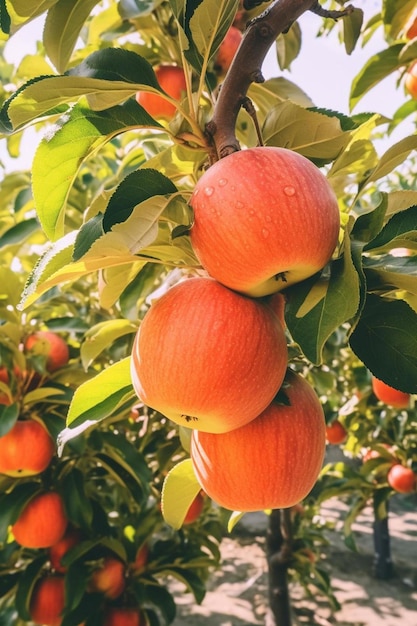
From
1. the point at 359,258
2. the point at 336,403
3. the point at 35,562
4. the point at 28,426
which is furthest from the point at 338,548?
the point at 359,258

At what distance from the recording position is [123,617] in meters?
1.82

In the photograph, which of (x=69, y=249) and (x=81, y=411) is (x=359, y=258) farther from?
(x=81, y=411)

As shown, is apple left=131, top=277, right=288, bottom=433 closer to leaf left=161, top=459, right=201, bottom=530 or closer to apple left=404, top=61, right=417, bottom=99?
leaf left=161, top=459, right=201, bottom=530

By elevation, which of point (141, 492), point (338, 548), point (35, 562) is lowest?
point (338, 548)

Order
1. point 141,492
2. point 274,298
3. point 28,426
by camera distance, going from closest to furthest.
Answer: point 274,298, point 28,426, point 141,492

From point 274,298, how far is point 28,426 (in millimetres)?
1080

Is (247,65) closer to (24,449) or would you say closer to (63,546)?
(24,449)

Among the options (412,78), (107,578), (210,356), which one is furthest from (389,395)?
(107,578)

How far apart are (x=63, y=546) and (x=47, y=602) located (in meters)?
0.18

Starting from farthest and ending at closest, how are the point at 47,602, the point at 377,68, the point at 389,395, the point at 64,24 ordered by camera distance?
1. the point at 47,602
2. the point at 389,395
3. the point at 377,68
4. the point at 64,24

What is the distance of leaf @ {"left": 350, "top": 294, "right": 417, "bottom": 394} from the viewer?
56 centimetres

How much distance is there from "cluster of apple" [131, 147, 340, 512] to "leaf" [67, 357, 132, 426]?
Result: 132mm

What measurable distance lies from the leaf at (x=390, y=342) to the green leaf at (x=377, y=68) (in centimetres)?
97

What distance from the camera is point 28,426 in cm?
150
